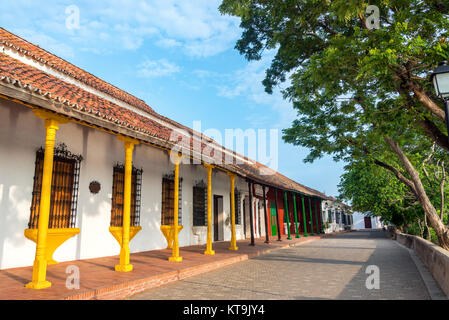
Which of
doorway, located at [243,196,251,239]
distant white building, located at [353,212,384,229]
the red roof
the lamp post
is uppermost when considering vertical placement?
the red roof

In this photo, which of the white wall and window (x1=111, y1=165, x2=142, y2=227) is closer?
the white wall

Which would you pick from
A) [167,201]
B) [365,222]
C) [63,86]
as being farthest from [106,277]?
[365,222]

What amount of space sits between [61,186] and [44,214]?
2.61m

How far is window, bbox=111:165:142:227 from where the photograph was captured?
8.18 meters

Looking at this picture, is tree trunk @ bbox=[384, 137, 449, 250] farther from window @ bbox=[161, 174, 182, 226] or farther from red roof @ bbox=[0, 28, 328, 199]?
window @ bbox=[161, 174, 182, 226]

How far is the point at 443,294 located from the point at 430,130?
3.31 meters

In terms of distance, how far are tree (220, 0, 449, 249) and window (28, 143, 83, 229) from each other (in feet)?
17.5

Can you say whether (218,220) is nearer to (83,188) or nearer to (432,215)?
(83,188)

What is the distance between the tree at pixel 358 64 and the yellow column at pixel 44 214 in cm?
467

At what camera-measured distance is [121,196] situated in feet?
27.7

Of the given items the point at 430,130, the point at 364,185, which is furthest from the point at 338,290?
the point at 364,185

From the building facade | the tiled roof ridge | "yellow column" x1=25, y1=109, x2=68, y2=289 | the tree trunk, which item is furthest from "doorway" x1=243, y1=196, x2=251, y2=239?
"yellow column" x1=25, y1=109, x2=68, y2=289

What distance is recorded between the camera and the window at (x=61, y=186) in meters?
6.43
